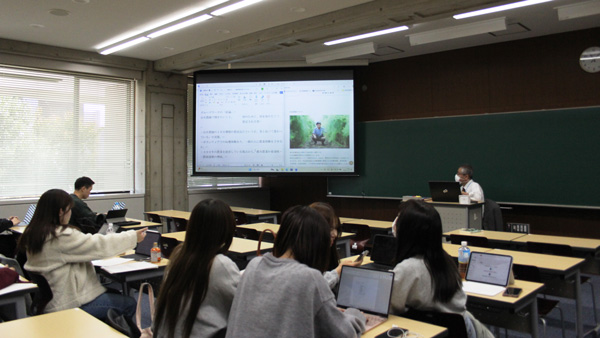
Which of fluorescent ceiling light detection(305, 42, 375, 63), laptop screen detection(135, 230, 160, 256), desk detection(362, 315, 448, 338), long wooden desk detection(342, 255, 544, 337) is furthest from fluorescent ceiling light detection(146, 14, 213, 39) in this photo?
desk detection(362, 315, 448, 338)

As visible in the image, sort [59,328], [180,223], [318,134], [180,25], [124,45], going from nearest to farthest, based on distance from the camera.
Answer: [59,328]
[180,25]
[180,223]
[124,45]
[318,134]

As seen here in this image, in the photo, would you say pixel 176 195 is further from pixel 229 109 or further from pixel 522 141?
pixel 522 141

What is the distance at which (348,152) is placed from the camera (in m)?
7.88

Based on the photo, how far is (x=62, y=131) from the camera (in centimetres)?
746

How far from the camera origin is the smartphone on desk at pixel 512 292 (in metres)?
2.65

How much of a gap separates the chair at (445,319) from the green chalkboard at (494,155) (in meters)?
5.16

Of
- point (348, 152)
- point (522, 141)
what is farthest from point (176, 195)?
point (522, 141)

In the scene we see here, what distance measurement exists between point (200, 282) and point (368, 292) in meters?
0.83

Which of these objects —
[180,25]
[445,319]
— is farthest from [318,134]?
[445,319]

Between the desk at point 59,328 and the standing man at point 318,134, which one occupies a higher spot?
the standing man at point 318,134

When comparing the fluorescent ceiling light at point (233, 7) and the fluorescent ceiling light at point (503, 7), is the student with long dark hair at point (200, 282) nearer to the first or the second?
the fluorescent ceiling light at point (233, 7)

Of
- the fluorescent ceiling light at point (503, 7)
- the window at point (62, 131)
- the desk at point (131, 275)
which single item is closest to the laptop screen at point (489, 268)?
the desk at point (131, 275)

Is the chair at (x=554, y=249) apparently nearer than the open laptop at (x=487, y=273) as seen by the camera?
→ No

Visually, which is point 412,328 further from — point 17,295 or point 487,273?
point 17,295
